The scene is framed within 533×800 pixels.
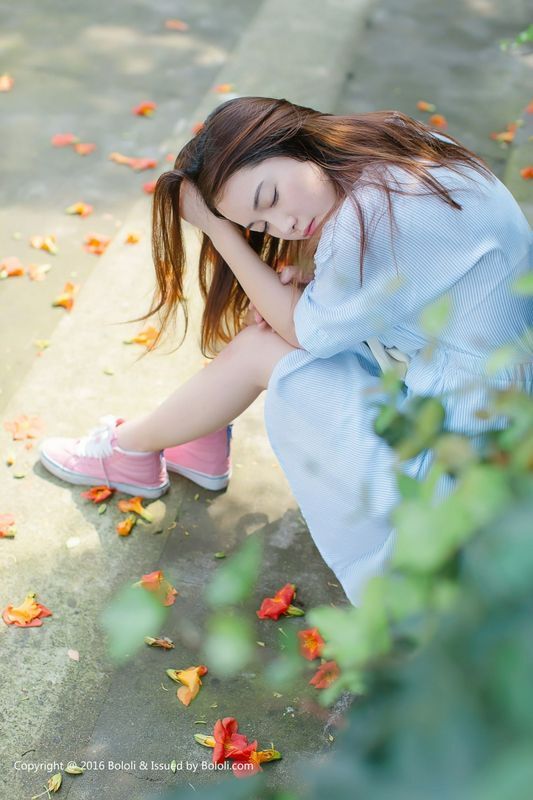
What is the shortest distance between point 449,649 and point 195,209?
5.38ft

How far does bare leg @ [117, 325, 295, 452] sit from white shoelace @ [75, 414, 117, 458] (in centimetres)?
7

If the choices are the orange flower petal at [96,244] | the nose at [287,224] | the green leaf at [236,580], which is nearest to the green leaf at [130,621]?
the green leaf at [236,580]

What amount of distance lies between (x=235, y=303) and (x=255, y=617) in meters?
0.76

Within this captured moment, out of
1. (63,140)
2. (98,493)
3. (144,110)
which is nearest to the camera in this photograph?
(98,493)

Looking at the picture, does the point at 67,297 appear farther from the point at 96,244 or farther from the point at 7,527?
the point at 7,527

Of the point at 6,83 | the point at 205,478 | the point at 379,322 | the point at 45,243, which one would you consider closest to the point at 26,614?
the point at 205,478

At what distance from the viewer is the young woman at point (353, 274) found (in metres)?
1.73

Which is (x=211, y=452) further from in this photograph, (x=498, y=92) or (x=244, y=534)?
(x=498, y=92)

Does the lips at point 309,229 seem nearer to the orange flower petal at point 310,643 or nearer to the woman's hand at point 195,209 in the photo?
the woman's hand at point 195,209

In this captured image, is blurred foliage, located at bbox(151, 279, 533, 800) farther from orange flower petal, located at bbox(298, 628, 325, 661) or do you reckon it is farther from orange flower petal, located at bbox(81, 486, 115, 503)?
orange flower petal, located at bbox(81, 486, 115, 503)

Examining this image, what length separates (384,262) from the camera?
5.85 feet

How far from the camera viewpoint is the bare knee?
6.43 ft

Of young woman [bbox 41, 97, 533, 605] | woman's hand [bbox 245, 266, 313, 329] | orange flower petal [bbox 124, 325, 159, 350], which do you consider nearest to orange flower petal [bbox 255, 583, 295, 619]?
young woman [bbox 41, 97, 533, 605]

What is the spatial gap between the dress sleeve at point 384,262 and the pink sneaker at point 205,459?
0.59 m
